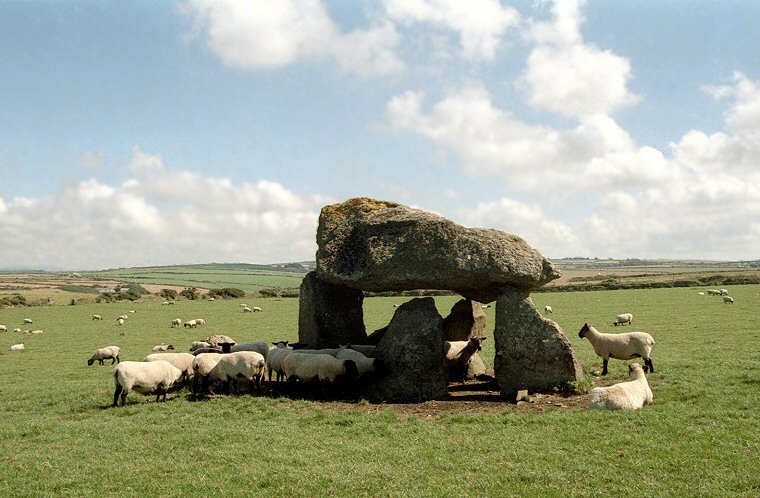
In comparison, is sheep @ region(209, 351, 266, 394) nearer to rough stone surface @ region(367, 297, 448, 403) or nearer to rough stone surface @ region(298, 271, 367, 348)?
rough stone surface @ region(367, 297, 448, 403)

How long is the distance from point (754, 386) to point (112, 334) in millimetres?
40681

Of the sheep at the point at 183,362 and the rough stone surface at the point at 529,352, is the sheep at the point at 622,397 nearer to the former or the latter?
the rough stone surface at the point at 529,352

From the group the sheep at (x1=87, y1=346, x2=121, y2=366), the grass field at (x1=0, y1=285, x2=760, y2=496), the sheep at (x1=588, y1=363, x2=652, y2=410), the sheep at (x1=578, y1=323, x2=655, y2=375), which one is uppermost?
the sheep at (x1=578, y1=323, x2=655, y2=375)

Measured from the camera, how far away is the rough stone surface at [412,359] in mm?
16781

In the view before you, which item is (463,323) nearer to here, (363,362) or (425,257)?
(425,257)

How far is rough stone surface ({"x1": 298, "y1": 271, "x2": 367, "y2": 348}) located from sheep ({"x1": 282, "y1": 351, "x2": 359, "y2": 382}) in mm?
3955

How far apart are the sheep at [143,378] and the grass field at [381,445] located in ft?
1.71

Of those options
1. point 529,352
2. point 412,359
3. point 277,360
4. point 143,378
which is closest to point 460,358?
point 529,352

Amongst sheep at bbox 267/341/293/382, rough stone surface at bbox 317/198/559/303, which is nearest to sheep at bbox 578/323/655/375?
rough stone surface at bbox 317/198/559/303

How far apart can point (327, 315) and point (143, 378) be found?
7.59 meters

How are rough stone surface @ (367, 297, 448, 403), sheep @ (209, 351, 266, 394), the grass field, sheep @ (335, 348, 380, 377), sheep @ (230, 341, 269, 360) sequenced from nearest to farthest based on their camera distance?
the grass field, rough stone surface @ (367, 297, 448, 403), sheep @ (335, 348, 380, 377), sheep @ (209, 351, 266, 394), sheep @ (230, 341, 269, 360)

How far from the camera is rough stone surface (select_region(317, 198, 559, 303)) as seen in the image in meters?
17.5

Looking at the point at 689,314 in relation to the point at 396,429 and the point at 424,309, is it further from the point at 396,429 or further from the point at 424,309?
the point at 396,429

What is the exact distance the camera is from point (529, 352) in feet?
56.8
